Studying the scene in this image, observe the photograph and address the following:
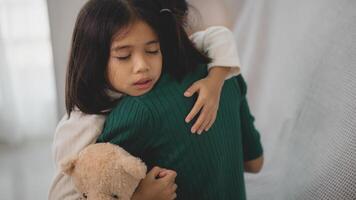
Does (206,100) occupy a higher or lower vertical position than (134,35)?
lower

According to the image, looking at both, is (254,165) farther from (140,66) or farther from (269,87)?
(140,66)

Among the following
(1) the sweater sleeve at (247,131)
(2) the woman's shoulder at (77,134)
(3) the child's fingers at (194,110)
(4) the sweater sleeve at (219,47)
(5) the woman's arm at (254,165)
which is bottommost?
(5) the woman's arm at (254,165)

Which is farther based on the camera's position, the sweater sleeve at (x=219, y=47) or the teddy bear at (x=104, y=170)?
the sweater sleeve at (x=219, y=47)

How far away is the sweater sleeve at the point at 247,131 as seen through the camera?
36.7 inches

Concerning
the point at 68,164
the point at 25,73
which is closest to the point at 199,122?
the point at 68,164

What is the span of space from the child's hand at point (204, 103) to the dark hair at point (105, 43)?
0.04m

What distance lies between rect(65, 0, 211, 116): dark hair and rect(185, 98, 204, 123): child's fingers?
0.20ft

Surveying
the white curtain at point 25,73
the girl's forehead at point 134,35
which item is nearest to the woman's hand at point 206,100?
the girl's forehead at point 134,35

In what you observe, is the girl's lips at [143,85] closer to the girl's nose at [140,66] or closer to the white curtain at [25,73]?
the girl's nose at [140,66]

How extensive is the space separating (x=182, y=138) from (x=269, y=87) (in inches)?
24.7

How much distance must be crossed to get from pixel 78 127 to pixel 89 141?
0.11ft

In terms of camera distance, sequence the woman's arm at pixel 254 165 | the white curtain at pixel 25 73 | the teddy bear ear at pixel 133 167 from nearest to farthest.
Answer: the teddy bear ear at pixel 133 167 < the woman's arm at pixel 254 165 < the white curtain at pixel 25 73

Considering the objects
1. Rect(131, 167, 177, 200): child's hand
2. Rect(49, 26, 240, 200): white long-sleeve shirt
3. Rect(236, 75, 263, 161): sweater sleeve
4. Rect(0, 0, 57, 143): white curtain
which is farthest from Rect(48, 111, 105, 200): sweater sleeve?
Rect(0, 0, 57, 143): white curtain

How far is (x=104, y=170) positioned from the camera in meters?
0.64
